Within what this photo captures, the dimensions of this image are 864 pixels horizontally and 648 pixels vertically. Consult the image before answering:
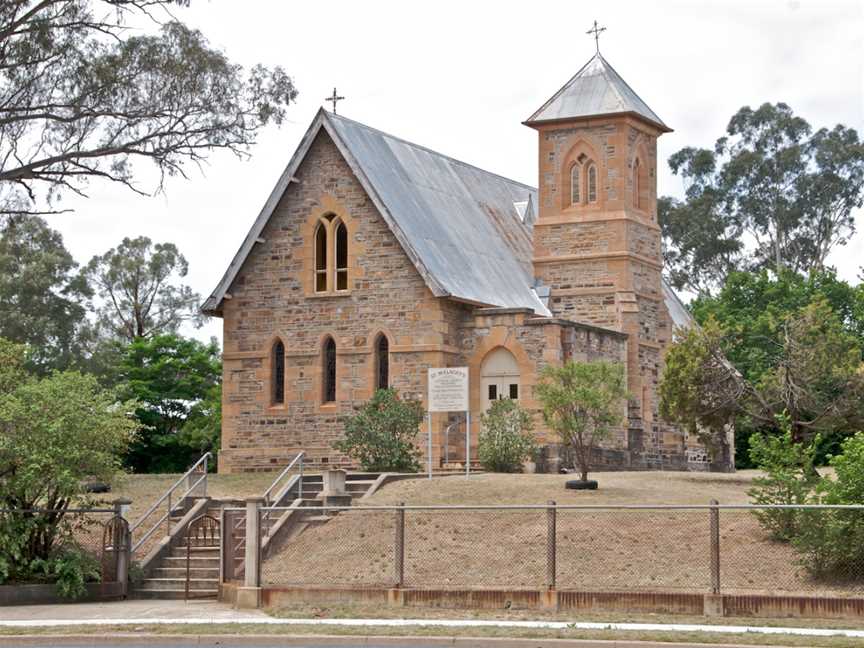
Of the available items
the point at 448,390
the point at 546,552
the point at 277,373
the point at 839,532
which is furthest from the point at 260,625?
the point at 277,373

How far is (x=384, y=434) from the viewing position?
3881cm

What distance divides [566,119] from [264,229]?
31.0 ft

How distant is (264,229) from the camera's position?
45188mm

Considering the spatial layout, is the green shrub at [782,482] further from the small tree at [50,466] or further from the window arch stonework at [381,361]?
the window arch stonework at [381,361]

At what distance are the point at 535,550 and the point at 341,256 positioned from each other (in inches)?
701

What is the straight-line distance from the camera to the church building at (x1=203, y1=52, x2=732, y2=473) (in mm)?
42969

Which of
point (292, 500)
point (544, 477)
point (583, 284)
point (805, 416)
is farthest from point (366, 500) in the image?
point (583, 284)

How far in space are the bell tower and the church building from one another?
5cm

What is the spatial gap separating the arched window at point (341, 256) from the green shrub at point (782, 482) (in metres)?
17.4

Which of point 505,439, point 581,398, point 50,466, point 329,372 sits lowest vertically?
point 50,466

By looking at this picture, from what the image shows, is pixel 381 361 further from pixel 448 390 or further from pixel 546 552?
pixel 546 552

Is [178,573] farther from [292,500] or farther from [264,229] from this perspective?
[264,229]

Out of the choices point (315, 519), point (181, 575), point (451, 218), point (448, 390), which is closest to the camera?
point (181, 575)

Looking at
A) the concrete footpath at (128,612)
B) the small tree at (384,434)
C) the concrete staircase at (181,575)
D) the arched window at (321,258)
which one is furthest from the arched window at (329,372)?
the concrete footpath at (128,612)
